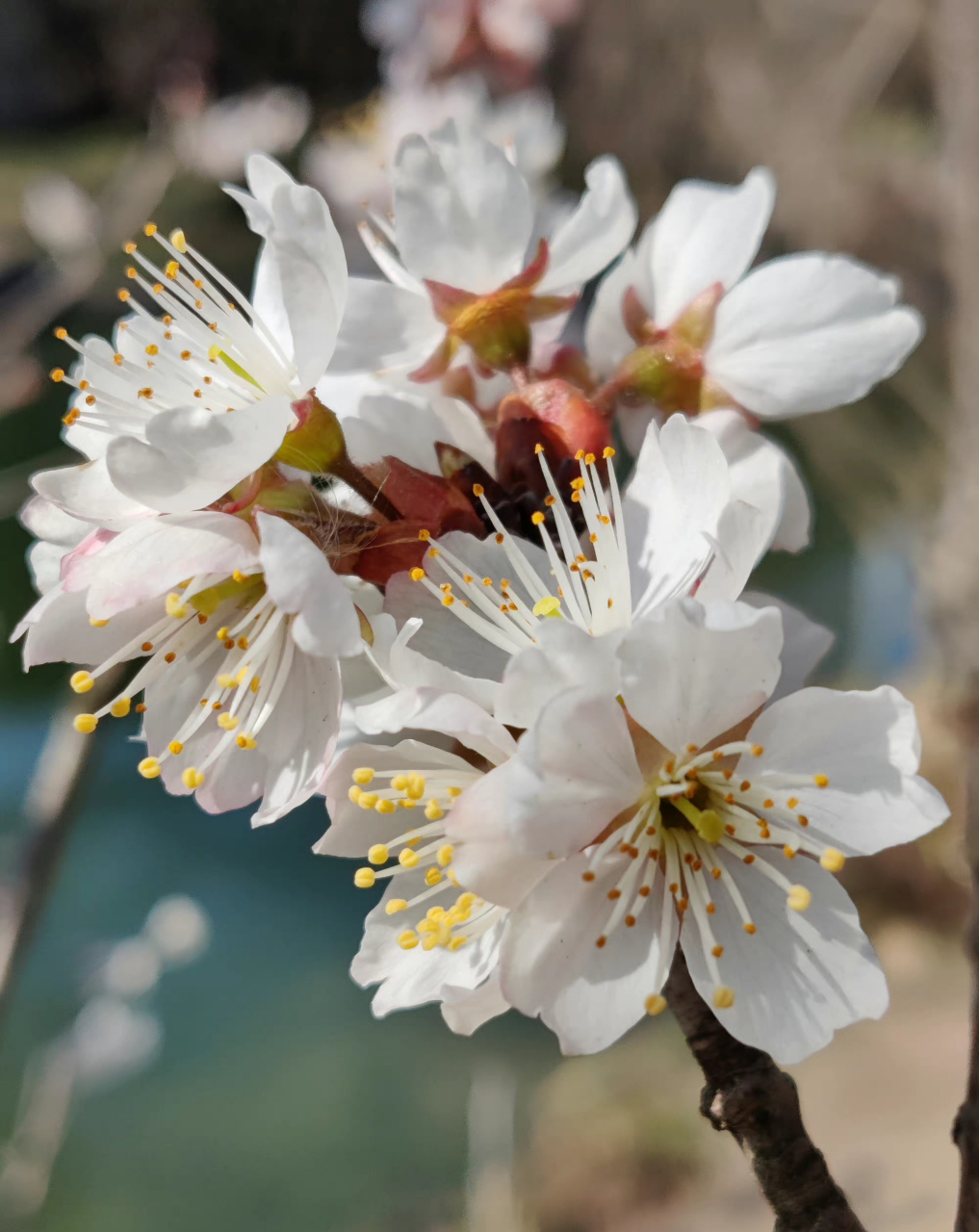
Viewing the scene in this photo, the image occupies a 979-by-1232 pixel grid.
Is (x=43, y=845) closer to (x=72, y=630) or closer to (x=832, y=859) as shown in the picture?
(x=72, y=630)

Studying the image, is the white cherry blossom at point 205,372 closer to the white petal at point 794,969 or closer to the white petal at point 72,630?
the white petal at point 72,630

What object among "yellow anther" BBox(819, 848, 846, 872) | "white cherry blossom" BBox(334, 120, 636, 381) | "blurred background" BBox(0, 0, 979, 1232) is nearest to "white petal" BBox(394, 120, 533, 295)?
"white cherry blossom" BBox(334, 120, 636, 381)

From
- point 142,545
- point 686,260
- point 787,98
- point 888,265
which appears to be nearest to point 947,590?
point 686,260

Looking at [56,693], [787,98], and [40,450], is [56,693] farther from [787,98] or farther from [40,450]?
[787,98]

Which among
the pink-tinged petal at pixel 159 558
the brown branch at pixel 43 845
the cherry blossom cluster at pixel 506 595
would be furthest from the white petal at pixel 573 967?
the brown branch at pixel 43 845

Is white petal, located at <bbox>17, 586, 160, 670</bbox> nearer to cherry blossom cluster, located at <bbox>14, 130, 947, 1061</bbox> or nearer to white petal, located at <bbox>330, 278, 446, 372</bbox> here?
cherry blossom cluster, located at <bbox>14, 130, 947, 1061</bbox>

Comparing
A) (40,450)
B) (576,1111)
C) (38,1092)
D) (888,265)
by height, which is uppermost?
(40,450)
